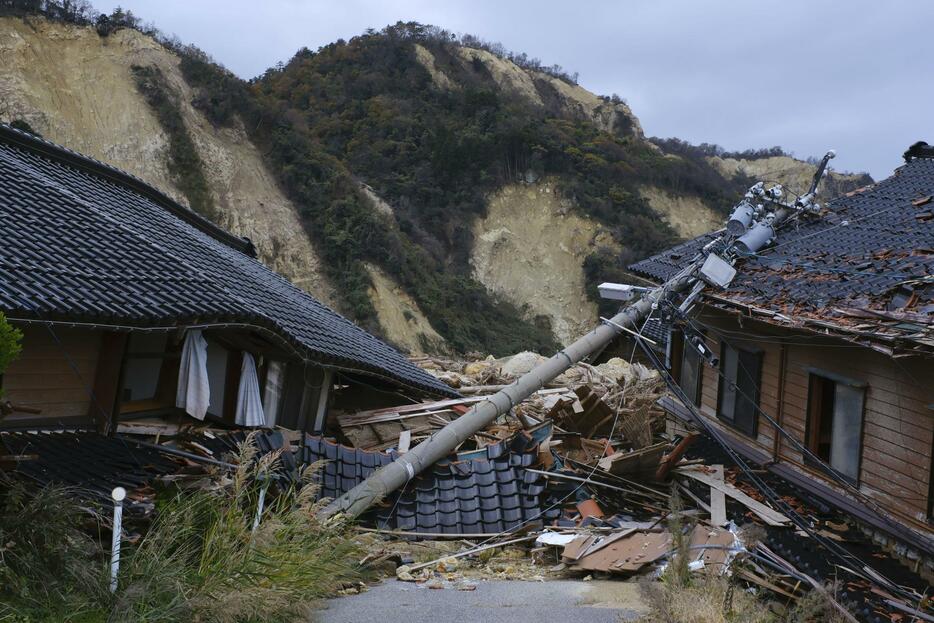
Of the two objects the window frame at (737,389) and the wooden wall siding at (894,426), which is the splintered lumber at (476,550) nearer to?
the window frame at (737,389)

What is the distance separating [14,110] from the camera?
32.3 m

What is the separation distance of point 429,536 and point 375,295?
82.0 ft

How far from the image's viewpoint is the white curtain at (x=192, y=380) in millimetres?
12109

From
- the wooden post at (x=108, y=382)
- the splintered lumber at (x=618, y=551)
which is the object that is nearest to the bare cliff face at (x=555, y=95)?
the wooden post at (x=108, y=382)

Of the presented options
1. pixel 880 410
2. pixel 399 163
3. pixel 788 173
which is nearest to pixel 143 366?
pixel 880 410

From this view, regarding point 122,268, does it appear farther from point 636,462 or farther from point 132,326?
point 636,462

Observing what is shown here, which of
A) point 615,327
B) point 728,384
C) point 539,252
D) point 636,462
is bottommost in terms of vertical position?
point 636,462

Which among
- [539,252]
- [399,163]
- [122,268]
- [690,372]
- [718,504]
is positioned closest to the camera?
[718,504]

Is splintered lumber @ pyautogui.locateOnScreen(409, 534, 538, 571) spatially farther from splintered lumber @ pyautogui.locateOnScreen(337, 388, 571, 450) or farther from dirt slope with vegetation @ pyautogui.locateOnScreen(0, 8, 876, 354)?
dirt slope with vegetation @ pyautogui.locateOnScreen(0, 8, 876, 354)

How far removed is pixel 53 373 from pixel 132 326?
1.24 metres

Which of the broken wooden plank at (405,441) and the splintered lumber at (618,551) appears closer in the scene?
the splintered lumber at (618,551)

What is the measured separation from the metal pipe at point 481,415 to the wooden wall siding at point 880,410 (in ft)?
6.71

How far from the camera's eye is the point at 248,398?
13117 millimetres

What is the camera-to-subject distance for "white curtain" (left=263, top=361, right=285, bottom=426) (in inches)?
545
